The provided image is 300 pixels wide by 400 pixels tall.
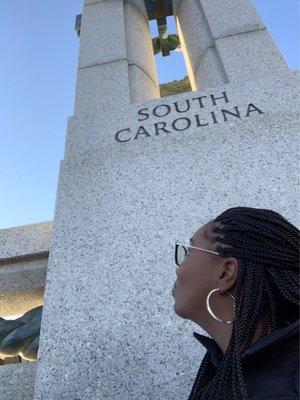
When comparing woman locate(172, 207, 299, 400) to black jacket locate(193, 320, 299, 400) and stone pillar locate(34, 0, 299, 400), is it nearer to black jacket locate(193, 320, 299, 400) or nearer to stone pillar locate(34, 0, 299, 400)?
black jacket locate(193, 320, 299, 400)

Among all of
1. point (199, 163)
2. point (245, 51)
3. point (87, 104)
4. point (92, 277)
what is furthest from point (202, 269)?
point (245, 51)

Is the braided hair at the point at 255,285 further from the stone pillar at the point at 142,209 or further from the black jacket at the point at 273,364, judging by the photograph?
the stone pillar at the point at 142,209

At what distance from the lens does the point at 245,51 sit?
482 centimetres

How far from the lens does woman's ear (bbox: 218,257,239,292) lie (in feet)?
5.86

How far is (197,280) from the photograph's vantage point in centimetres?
193

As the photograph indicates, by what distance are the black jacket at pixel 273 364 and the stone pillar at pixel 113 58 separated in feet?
11.4

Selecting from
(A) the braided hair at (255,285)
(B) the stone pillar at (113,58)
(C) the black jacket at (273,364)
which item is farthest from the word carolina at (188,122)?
(C) the black jacket at (273,364)

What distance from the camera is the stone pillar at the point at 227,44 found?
4.55 metres

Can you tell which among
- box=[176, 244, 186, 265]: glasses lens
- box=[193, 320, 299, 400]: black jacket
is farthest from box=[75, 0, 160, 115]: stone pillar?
box=[193, 320, 299, 400]: black jacket

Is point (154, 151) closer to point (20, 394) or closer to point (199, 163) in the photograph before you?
point (199, 163)

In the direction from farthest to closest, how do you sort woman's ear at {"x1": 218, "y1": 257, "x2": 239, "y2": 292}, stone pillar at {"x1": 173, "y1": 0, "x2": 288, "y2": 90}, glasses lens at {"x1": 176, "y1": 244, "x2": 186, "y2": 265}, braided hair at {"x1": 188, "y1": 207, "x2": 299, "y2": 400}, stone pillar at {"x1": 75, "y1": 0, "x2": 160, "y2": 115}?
stone pillar at {"x1": 75, "y1": 0, "x2": 160, "y2": 115} → stone pillar at {"x1": 173, "y1": 0, "x2": 288, "y2": 90} → glasses lens at {"x1": 176, "y1": 244, "x2": 186, "y2": 265} → woman's ear at {"x1": 218, "y1": 257, "x2": 239, "y2": 292} → braided hair at {"x1": 188, "y1": 207, "x2": 299, "y2": 400}

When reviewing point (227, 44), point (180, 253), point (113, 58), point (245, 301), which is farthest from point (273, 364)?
point (113, 58)

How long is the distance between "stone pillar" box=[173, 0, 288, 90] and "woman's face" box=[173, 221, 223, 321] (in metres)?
2.96

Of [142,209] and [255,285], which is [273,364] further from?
[142,209]
